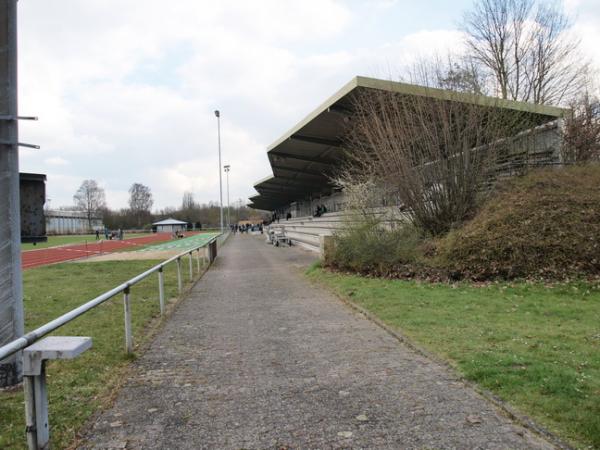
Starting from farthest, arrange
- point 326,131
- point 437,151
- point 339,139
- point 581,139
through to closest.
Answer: point 339,139 → point 326,131 → point 581,139 → point 437,151

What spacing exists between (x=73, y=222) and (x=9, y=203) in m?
104

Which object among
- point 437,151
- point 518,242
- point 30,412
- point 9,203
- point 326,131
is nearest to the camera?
point 30,412

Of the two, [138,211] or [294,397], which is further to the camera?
[138,211]

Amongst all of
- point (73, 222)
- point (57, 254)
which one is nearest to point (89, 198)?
point (73, 222)

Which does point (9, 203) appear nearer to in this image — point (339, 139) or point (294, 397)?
point (294, 397)

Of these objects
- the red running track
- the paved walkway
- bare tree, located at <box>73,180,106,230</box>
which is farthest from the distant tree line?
the paved walkway

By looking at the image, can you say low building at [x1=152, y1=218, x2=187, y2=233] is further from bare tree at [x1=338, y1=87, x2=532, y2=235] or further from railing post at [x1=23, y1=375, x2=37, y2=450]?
railing post at [x1=23, y1=375, x2=37, y2=450]

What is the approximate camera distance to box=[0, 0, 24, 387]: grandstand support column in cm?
440

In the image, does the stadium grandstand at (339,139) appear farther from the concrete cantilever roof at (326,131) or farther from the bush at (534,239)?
the bush at (534,239)

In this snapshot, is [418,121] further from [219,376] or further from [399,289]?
[219,376]

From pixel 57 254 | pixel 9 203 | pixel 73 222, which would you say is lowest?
pixel 57 254

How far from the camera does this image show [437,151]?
1267cm

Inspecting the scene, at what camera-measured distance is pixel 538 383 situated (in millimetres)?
4109

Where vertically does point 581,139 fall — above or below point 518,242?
above
